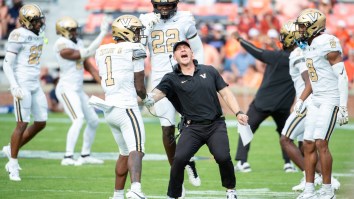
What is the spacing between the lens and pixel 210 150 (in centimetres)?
970

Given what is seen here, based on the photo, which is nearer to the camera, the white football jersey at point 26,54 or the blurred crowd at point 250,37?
the white football jersey at point 26,54

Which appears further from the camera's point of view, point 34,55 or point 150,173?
point 150,173

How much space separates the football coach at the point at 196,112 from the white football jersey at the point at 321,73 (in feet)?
4.11

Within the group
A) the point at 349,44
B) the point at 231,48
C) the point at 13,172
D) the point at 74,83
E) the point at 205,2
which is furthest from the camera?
the point at 205,2

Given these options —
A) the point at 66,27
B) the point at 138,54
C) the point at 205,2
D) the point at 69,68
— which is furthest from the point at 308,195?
the point at 205,2

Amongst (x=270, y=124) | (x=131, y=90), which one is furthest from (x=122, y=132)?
(x=270, y=124)

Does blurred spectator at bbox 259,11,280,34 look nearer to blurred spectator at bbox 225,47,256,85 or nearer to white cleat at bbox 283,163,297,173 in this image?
blurred spectator at bbox 225,47,256,85

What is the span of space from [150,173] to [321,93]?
3526 mm

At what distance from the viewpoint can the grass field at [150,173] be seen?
36.3ft

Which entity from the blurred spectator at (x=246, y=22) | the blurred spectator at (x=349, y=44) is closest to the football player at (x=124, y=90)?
the blurred spectator at (x=349, y=44)

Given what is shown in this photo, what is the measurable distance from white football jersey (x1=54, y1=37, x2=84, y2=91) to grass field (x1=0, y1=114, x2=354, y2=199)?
1215mm

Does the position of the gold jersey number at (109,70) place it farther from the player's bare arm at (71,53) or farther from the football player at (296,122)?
the player's bare arm at (71,53)

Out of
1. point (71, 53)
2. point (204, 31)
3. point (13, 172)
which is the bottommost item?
point (13, 172)

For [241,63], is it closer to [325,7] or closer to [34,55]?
[325,7]
